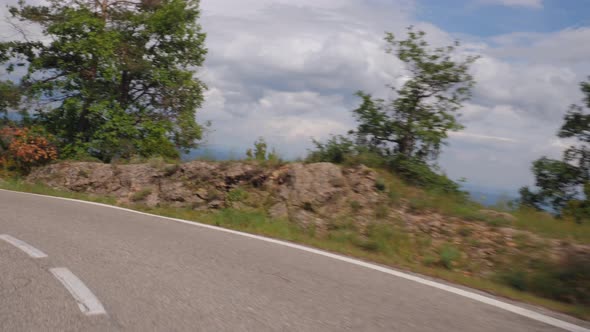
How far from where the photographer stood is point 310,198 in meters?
10.5

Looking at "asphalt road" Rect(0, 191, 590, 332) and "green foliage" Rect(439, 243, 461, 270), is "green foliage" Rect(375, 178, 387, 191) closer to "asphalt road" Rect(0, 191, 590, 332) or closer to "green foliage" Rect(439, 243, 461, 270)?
"green foliage" Rect(439, 243, 461, 270)

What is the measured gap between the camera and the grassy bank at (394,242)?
6242 millimetres

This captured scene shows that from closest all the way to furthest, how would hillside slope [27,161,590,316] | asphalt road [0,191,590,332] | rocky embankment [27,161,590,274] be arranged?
asphalt road [0,191,590,332] < hillside slope [27,161,590,316] < rocky embankment [27,161,590,274]

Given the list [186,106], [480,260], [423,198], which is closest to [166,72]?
[186,106]

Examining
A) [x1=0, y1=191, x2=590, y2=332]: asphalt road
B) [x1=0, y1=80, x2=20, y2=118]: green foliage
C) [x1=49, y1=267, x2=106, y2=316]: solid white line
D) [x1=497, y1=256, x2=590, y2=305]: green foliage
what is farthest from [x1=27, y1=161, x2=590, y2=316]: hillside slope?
[x1=0, y1=80, x2=20, y2=118]: green foliage

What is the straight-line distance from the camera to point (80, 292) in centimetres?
489

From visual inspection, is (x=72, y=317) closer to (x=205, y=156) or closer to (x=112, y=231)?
(x=112, y=231)

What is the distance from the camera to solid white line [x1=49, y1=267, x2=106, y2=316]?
4.38 m

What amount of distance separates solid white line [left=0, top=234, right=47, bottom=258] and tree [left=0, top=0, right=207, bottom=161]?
12.0 metres

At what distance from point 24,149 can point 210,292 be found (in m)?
16.1

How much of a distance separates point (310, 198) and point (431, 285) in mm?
4912

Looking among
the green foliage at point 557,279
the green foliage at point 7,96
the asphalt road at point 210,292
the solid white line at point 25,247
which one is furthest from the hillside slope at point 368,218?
the green foliage at point 7,96

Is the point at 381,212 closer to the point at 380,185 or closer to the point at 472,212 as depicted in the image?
the point at 380,185

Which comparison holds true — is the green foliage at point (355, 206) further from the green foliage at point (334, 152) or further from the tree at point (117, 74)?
the tree at point (117, 74)
